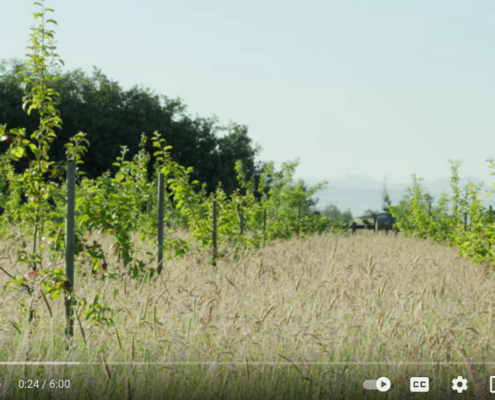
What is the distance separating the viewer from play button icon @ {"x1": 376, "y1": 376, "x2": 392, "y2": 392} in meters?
3.80

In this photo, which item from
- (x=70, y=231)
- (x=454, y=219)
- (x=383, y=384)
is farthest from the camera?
(x=454, y=219)

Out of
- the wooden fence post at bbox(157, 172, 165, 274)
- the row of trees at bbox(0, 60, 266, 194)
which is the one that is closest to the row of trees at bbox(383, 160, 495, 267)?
the wooden fence post at bbox(157, 172, 165, 274)

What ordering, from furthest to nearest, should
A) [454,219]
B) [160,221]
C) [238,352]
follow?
[454,219] → [160,221] → [238,352]

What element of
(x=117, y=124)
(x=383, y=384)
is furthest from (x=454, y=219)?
(x=117, y=124)

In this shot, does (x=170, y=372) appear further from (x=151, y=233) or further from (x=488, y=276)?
(x=488, y=276)

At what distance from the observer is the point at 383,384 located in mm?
3875

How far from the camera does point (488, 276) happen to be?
9.21 metres

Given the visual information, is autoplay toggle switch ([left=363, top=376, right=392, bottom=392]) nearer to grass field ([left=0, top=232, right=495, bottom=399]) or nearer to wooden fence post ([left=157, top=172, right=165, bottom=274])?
grass field ([left=0, top=232, right=495, bottom=399])

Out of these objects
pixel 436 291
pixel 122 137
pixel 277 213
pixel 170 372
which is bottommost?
pixel 170 372

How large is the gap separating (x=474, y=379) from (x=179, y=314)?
2389mm

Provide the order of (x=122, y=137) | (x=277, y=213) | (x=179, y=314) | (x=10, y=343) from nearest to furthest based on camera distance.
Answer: (x=10, y=343) → (x=179, y=314) → (x=277, y=213) → (x=122, y=137)

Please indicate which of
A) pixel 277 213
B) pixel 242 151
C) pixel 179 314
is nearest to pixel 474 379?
pixel 179 314
